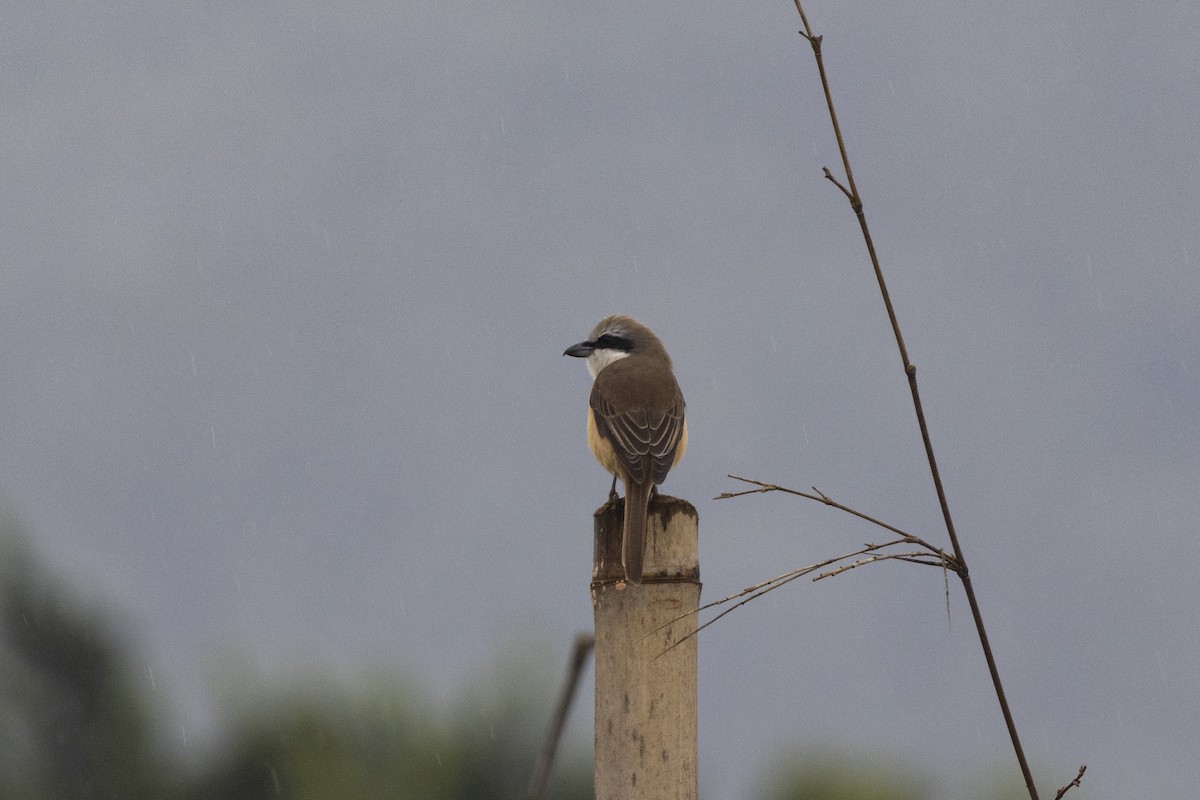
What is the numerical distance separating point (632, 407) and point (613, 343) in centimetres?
149

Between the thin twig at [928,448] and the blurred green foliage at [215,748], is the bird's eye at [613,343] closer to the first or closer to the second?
the thin twig at [928,448]

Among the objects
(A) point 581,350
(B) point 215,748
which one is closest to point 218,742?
(B) point 215,748

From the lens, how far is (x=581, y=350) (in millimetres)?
8430

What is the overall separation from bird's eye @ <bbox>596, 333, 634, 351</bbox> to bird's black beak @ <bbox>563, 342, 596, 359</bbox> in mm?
50

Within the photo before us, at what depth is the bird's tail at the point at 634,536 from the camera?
432 centimetres

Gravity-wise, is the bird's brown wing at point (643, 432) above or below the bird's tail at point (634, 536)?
above

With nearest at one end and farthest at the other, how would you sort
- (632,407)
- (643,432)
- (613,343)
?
(643,432) → (632,407) → (613,343)

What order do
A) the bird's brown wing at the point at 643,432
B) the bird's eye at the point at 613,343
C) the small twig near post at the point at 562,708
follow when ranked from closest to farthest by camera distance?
the small twig near post at the point at 562,708
the bird's brown wing at the point at 643,432
the bird's eye at the point at 613,343

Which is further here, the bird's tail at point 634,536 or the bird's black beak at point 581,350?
the bird's black beak at point 581,350

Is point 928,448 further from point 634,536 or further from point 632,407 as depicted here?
point 632,407

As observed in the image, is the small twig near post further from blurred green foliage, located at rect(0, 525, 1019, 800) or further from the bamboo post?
blurred green foliage, located at rect(0, 525, 1019, 800)

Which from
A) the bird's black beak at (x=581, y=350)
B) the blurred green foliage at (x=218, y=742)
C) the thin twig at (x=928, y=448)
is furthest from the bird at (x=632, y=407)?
the blurred green foliage at (x=218, y=742)

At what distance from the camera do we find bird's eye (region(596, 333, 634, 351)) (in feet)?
27.1

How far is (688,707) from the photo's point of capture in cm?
423
